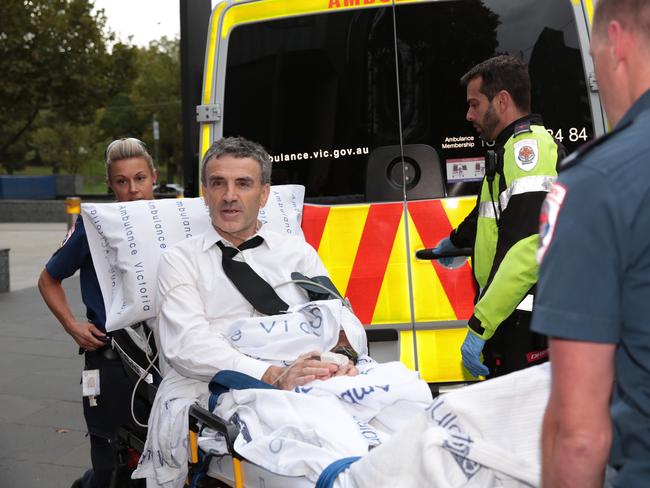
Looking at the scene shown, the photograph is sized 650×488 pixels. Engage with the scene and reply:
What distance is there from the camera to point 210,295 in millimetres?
3367

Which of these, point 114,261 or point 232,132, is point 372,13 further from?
point 114,261

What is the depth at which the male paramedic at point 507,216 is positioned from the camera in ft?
10.6

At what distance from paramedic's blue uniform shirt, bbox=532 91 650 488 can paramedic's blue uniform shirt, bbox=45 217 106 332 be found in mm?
2707

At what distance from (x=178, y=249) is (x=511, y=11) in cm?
182

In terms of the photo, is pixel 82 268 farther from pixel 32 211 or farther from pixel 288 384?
pixel 32 211

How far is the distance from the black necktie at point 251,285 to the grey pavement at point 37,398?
1.97m

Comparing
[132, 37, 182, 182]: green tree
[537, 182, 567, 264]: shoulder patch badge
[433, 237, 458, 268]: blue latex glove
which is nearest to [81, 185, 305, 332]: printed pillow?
[433, 237, 458, 268]: blue latex glove

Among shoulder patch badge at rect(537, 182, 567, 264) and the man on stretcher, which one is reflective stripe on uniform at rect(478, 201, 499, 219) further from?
shoulder patch badge at rect(537, 182, 567, 264)

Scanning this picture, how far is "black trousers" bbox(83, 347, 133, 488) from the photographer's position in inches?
148

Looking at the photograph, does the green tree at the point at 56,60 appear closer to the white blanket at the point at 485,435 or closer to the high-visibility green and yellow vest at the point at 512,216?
the high-visibility green and yellow vest at the point at 512,216

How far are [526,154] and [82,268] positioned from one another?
1.93m

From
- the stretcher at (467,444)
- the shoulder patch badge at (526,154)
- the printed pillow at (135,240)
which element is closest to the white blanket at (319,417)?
the stretcher at (467,444)

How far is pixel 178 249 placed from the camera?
3.46 meters

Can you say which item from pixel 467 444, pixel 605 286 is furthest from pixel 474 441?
pixel 605 286
